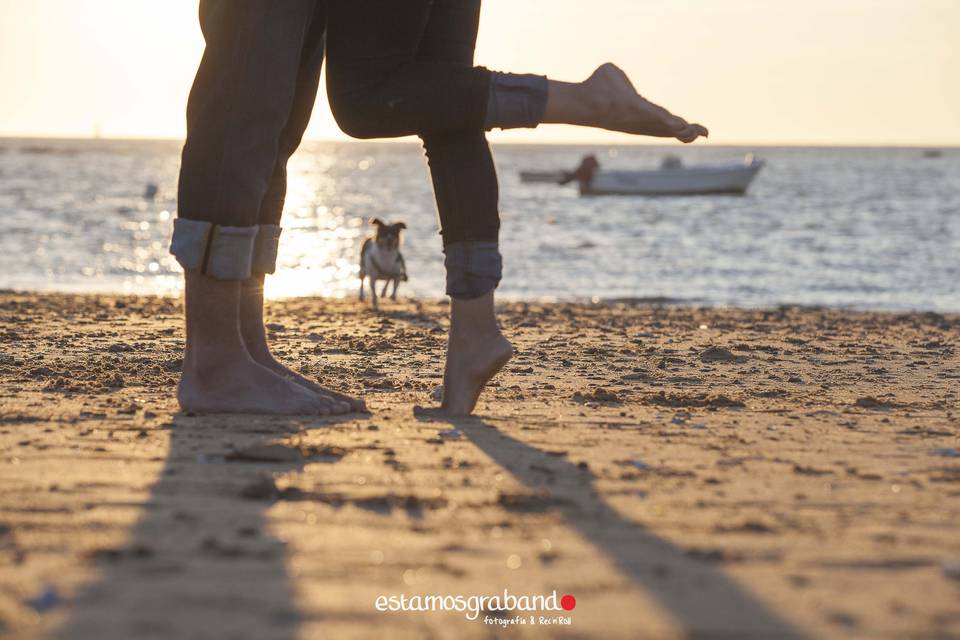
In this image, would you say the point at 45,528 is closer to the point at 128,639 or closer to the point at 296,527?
the point at 296,527

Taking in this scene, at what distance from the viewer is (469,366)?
2920mm

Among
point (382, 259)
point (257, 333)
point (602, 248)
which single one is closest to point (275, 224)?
point (257, 333)

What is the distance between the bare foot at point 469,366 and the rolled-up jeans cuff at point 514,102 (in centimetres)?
55

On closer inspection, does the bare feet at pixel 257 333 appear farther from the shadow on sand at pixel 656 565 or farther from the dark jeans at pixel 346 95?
the shadow on sand at pixel 656 565

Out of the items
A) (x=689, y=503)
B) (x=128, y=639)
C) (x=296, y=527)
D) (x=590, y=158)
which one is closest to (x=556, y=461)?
(x=689, y=503)

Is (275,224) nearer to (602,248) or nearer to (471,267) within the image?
(471,267)

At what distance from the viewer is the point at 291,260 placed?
61.5ft

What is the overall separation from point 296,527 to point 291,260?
17.2 metres

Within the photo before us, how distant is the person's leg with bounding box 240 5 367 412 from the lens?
308 cm

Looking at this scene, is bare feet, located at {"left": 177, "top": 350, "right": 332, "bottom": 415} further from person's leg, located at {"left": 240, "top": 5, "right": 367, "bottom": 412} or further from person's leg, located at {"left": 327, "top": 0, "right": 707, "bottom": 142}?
person's leg, located at {"left": 327, "top": 0, "right": 707, "bottom": 142}

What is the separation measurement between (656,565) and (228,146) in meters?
1.58

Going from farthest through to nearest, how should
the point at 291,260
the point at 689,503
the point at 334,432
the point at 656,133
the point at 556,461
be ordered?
the point at 291,260 < the point at 656,133 < the point at 334,432 < the point at 556,461 < the point at 689,503

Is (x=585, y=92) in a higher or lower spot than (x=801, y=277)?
higher

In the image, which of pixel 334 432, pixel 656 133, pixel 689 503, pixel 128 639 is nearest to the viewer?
pixel 128 639
